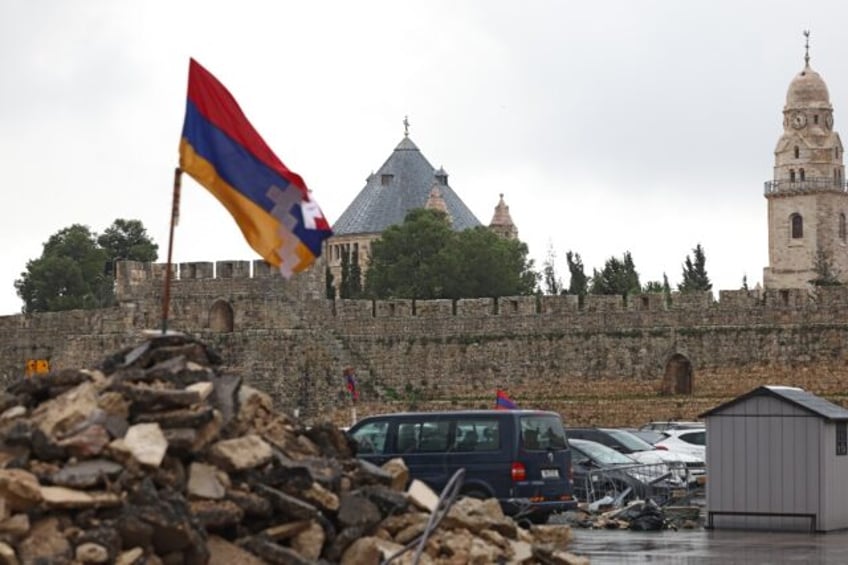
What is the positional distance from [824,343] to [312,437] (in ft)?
101

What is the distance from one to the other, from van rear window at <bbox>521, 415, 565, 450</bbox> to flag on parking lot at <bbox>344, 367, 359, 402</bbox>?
2500cm

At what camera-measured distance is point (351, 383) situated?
161ft

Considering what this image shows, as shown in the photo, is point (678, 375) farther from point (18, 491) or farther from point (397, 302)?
point (18, 491)

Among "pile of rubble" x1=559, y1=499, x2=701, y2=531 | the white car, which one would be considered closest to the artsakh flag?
the white car

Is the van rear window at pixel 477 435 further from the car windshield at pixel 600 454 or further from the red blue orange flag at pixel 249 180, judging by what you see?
the car windshield at pixel 600 454

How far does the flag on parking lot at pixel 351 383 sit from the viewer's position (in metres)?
49.2

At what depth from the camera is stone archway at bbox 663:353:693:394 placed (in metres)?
47.9

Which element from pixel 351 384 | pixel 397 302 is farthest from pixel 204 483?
pixel 397 302

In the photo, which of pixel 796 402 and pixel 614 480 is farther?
pixel 614 480

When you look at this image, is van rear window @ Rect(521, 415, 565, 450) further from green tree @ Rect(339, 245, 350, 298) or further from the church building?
the church building

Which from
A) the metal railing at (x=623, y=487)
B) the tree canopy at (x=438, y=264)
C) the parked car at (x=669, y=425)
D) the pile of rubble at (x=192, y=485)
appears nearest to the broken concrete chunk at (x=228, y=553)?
the pile of rubble at (x=192, y=485)

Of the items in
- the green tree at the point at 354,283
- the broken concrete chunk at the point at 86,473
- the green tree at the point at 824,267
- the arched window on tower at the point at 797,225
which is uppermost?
the arched window on tower at the point at 797,225

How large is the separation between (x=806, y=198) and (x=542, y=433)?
70636 mm

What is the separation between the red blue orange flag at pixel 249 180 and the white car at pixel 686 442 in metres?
19.3
